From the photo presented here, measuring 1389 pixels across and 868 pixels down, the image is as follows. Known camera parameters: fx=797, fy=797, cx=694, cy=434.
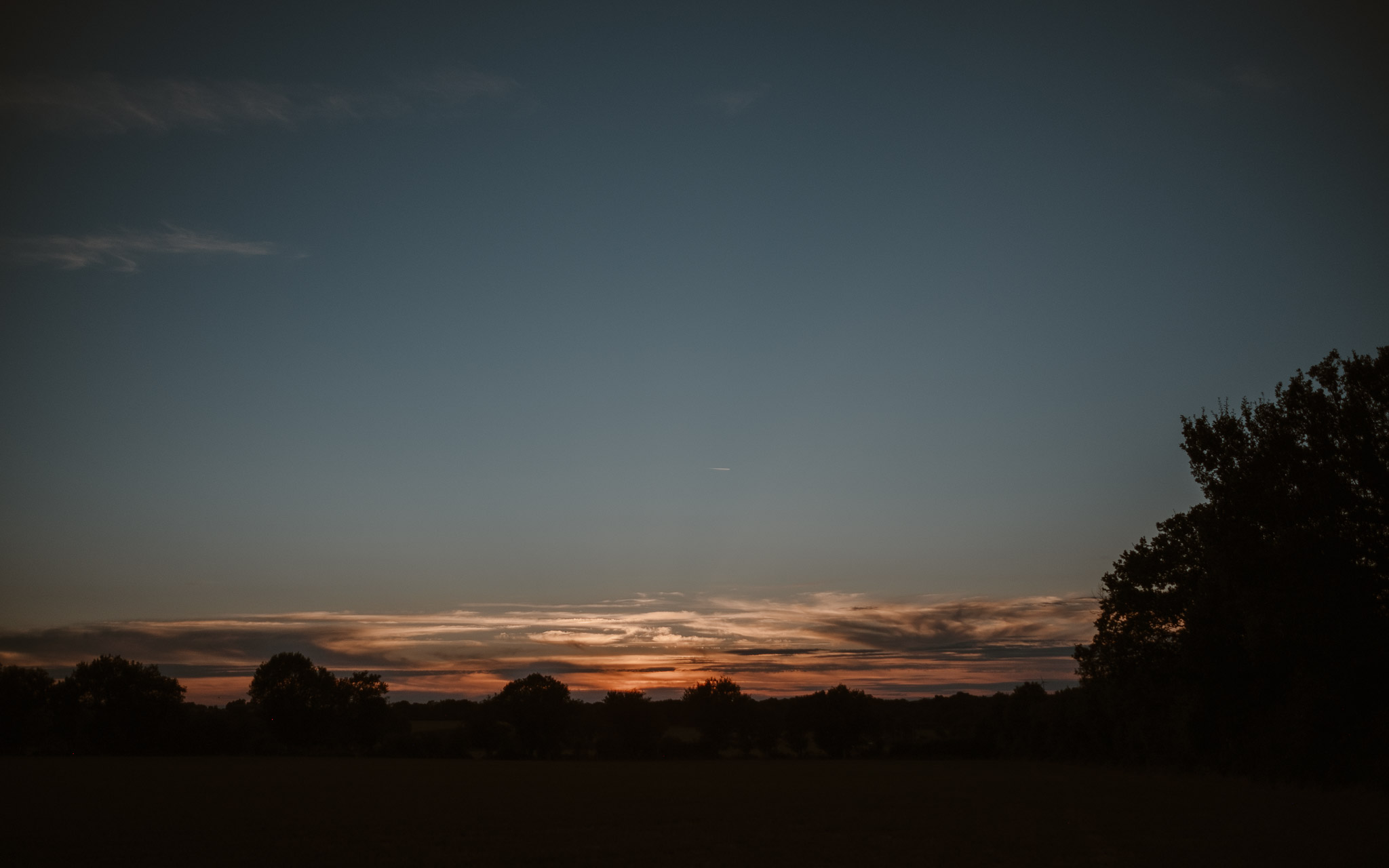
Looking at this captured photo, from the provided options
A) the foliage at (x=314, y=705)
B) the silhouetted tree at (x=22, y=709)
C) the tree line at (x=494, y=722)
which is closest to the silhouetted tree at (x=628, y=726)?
the tree line at (x=494, y=722)

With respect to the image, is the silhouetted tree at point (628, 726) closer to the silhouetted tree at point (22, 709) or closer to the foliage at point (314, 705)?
the foliage at point (314, 705)

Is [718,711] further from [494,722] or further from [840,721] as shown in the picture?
[494,722]

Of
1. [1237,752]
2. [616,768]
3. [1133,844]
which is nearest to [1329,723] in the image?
[1237,752]

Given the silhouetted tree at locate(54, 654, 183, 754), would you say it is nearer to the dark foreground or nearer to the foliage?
the foliage

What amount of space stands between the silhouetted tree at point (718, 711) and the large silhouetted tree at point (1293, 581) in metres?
73.0

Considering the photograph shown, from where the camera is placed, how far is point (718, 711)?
106m

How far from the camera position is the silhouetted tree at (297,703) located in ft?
311

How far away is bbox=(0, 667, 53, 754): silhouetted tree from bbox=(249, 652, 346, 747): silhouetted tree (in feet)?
65.6

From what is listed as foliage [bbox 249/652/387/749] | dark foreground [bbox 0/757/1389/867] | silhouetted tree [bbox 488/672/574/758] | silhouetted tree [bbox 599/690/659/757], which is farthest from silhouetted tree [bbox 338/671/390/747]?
dark foreground [bbox 0/757/1389/867]

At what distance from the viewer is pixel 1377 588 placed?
2852 centimetres

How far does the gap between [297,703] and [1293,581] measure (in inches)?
3927

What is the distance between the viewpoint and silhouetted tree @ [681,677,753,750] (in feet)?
342

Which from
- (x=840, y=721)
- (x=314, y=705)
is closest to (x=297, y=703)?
(x=314, y=705)

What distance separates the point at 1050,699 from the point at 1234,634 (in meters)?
56.2
